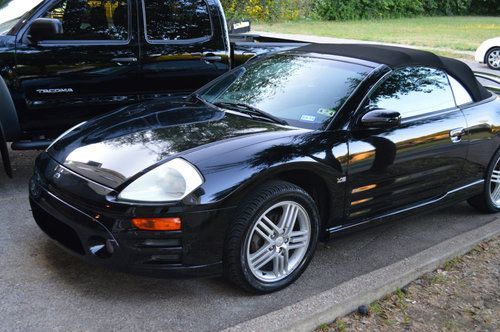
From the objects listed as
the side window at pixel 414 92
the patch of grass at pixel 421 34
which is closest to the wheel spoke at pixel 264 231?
the side window at pixel 414 92

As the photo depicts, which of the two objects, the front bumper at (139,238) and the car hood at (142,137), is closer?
the front bumper at (139,238)

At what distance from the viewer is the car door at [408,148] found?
12.6 feet

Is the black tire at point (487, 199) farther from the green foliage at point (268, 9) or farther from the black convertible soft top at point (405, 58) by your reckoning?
the green foliage at point (268, 9)

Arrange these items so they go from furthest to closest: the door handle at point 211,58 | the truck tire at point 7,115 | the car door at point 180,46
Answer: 1. the door handle at point 211,58
2. the car door at point 180,46
3. the truck tire at point 7,115

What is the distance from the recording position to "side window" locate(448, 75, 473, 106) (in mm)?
4590

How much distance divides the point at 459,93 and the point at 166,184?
2694 mm

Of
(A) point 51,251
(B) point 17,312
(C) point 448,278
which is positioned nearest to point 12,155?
(A) point 51,251

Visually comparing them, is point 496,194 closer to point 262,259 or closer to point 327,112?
point 327,112

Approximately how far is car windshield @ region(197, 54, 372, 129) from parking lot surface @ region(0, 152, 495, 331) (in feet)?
3.41

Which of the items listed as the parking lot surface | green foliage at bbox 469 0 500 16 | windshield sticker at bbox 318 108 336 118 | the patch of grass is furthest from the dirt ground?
green foliage at bbox 469 0 500 16

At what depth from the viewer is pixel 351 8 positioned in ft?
107

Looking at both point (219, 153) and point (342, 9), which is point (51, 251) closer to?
point (219, 153)

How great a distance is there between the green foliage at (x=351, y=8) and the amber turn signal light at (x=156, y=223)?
48.1ft

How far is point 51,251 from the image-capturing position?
3887 millimetres
